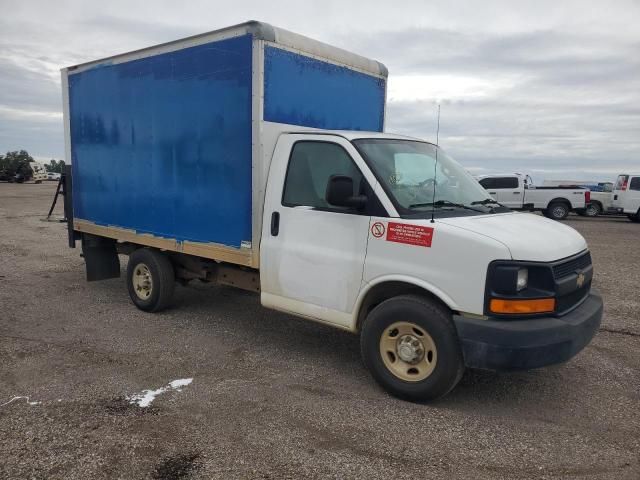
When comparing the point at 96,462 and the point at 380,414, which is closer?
the point at 96,462

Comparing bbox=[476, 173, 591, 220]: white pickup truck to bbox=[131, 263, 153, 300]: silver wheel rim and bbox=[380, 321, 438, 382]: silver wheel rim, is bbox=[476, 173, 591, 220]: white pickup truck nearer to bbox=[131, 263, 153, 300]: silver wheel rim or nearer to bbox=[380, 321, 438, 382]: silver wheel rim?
bbox=[131, 263, 153, 300]: silver wheel rim

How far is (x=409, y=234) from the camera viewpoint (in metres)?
4.06

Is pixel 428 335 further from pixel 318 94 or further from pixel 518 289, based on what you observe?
pixel 318 94

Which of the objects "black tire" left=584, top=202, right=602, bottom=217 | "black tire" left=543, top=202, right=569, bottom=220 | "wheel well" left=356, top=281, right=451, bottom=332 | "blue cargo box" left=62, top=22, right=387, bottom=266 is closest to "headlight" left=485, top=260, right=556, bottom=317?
"wheel well" left=356, top=281, right=451, bottom=332

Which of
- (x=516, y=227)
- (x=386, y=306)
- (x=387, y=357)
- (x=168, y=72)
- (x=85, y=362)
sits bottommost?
(x=85, y=362)

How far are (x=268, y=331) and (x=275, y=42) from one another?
10.3 feet

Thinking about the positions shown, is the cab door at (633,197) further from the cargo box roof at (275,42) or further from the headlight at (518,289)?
the headlight at (518,289)

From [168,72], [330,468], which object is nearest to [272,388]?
[330,468]

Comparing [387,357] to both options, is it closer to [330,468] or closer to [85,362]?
[330,468]

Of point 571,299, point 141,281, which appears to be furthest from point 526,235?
point 141,281

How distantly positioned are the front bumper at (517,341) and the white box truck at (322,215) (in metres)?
0.01

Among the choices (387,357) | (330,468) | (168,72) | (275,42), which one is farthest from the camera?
(168,72)

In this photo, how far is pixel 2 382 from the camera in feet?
14.6

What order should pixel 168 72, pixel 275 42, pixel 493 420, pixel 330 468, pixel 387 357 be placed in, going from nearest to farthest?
pixel 330 468 → pixel 493 420 → pixel 387 357 → pixel 275 42 → pixel 168 72
